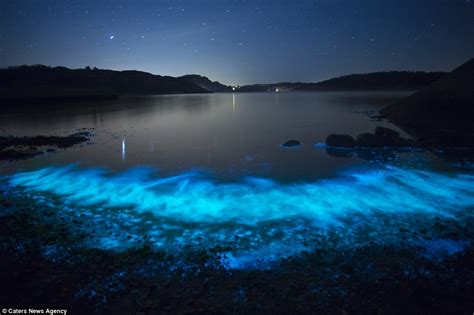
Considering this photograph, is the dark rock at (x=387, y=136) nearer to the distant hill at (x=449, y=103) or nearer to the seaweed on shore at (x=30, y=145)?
the distant hill at (x=449, y=103)

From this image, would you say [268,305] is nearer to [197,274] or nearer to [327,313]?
[327,313]

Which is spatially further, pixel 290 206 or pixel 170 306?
pixel 290 206

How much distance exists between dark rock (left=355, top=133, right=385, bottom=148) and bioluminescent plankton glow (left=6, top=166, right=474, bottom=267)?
6.11 metres

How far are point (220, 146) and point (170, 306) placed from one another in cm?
1804

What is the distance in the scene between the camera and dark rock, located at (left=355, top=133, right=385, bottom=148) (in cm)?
2102

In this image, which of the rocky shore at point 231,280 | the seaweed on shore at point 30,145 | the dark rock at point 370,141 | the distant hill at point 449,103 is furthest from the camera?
the distant hill at point 449,103

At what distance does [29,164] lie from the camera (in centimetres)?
1639

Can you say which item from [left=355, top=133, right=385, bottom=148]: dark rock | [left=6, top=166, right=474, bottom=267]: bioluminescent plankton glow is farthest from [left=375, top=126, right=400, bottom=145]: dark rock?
[left=6, top=166, right=474, bottom=267]: bioluminescent plankton glow

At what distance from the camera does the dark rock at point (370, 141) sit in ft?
68.9

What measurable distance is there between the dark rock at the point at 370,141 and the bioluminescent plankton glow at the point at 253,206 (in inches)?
240

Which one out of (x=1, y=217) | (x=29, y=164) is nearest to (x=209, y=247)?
(x=1, y=217)

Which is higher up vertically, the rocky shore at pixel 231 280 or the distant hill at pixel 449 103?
the distant hill at pixel 449 103

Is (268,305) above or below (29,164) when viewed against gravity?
below

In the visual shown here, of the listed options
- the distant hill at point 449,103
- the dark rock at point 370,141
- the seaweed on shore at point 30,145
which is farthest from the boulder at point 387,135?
the seaweed on shore at point 30,145
